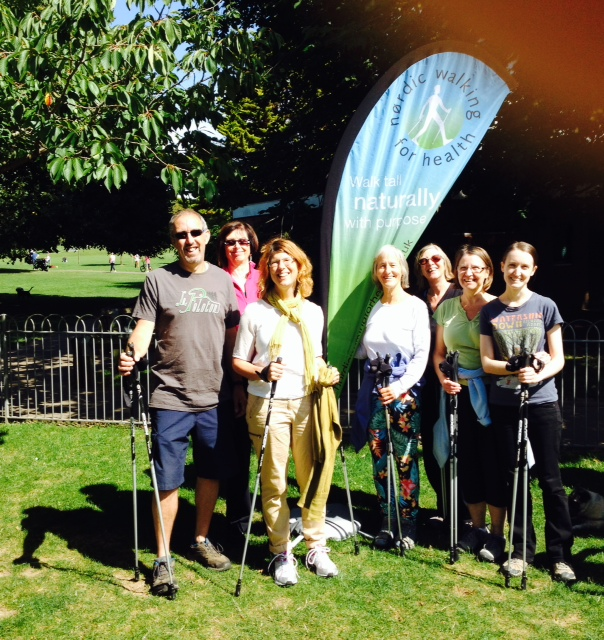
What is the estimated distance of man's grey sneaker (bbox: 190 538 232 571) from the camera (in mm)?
4629

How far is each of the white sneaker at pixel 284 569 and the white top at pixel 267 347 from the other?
1.05m

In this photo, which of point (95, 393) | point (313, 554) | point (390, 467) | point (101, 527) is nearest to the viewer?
point (313, 554)

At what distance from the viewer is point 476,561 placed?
470cm

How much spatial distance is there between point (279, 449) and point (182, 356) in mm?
849

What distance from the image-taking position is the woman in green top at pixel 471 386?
4.63 m

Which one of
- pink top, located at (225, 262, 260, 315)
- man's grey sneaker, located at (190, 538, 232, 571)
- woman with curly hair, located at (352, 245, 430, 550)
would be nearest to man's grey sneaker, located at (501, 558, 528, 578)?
woman with curly hair, located at (352, 245, 430, 550)

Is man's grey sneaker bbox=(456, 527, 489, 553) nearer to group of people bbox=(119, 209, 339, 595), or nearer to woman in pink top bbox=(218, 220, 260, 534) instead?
group of people bbox=(119, 209, 339, 595)

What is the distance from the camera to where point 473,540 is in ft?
16.0

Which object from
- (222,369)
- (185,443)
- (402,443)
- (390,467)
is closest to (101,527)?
(185,443)

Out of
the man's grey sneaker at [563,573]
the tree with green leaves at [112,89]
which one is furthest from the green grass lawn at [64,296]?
the man's grey sneaker at [563,573]

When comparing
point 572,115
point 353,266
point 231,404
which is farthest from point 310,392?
point 572,115

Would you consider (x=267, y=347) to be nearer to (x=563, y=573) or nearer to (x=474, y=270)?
(x=474, y=270)

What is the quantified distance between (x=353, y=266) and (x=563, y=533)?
2.37m

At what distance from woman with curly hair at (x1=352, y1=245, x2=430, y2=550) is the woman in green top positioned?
0.21 metres
